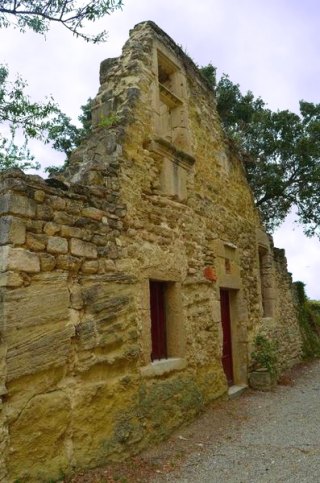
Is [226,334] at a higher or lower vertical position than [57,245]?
lower

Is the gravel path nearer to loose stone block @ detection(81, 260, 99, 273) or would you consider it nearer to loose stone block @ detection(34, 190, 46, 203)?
loose stone block @ detection(81, 260, 99, 273)

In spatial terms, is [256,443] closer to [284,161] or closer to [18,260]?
[18,260]

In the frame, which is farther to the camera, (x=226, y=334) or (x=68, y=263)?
(x=226, y=334)

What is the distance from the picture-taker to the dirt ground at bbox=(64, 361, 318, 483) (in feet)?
11.7

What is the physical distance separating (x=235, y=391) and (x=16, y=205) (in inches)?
186

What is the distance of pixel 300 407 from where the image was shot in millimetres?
5840

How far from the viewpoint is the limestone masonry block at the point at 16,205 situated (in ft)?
10.9

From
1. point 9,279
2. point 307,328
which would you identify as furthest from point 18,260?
point 307,328

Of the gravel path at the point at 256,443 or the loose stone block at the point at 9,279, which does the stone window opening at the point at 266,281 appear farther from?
the loose stone block at the point at 9,279

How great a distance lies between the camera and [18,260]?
10.8 feet

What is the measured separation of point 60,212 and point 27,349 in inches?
46.6

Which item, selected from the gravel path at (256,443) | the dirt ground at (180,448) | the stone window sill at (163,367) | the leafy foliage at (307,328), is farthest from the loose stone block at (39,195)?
the leafy foliage at (307,328)

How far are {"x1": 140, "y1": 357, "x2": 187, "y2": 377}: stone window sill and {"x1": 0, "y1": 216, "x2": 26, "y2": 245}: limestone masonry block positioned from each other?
1.93 m

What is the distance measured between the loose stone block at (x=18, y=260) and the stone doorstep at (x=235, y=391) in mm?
4128
